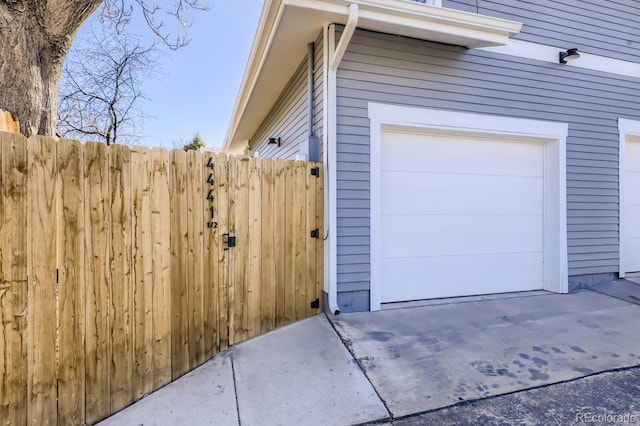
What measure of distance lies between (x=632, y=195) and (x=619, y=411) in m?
4.62

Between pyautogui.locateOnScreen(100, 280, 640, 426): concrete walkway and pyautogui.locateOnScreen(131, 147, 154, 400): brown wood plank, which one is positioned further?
pyautogui.locateOnScreen(131, 147, 154, 400): brown wood plank

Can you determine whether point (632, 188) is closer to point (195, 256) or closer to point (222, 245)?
point (222, 245)

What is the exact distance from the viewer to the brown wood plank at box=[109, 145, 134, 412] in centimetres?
239

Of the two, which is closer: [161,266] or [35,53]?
[161,266]

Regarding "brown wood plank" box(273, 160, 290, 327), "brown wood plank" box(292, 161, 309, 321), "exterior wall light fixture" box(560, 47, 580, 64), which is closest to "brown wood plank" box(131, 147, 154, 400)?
"brown wood plank" box(273, 160, 290, 327)

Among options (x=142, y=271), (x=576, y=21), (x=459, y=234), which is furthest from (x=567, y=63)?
(x=142, y=271)

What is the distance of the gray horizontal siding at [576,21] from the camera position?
14.5 feet

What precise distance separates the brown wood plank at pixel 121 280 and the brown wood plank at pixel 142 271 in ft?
0.11

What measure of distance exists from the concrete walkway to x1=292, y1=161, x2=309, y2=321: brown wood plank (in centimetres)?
22

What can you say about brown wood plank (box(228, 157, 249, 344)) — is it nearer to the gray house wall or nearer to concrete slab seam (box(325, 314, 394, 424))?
concrete slab seam (box(325, 314, 394, 424))

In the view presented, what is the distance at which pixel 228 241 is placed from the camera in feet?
9.99

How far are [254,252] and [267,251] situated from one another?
14cm

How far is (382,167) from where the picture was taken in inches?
157

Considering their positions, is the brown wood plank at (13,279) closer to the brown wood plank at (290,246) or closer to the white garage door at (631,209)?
the brown wood plank at (290,246)
